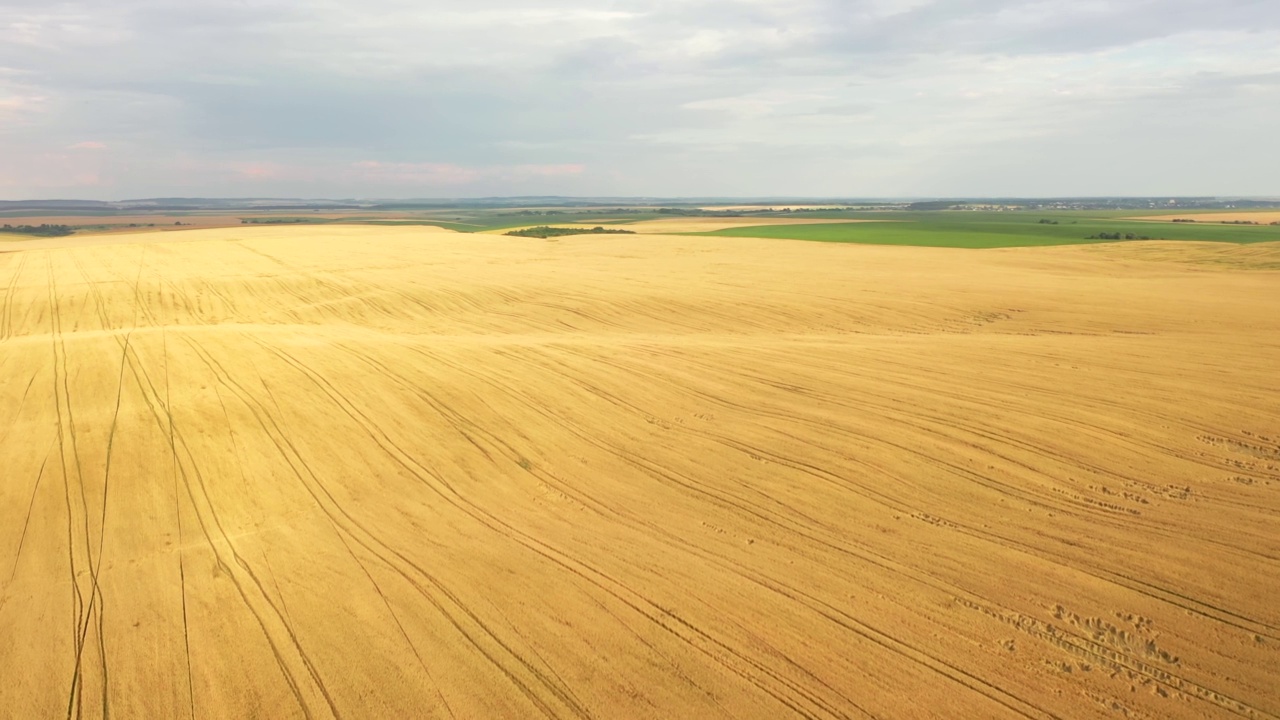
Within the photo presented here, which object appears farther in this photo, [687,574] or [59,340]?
[59,340]

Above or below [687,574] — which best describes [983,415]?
above

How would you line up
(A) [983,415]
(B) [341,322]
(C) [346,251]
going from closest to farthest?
(A) [983,415] → (B) [341,322] → (C) [346,251]

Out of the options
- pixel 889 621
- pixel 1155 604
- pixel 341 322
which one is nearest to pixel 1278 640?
pixel 1155 604

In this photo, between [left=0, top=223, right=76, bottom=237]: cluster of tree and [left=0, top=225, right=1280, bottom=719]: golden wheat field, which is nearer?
[left=0, top=225, right=1280, bottom=719]: golden wheat field

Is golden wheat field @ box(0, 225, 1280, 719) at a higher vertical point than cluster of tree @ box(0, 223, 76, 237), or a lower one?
lower

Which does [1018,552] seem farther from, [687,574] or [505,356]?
[505,356]

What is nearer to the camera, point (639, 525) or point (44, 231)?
point (639, 525)

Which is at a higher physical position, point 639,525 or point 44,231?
point 44,231

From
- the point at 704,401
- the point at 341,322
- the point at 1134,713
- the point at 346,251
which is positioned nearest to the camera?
the point at 1134,713
